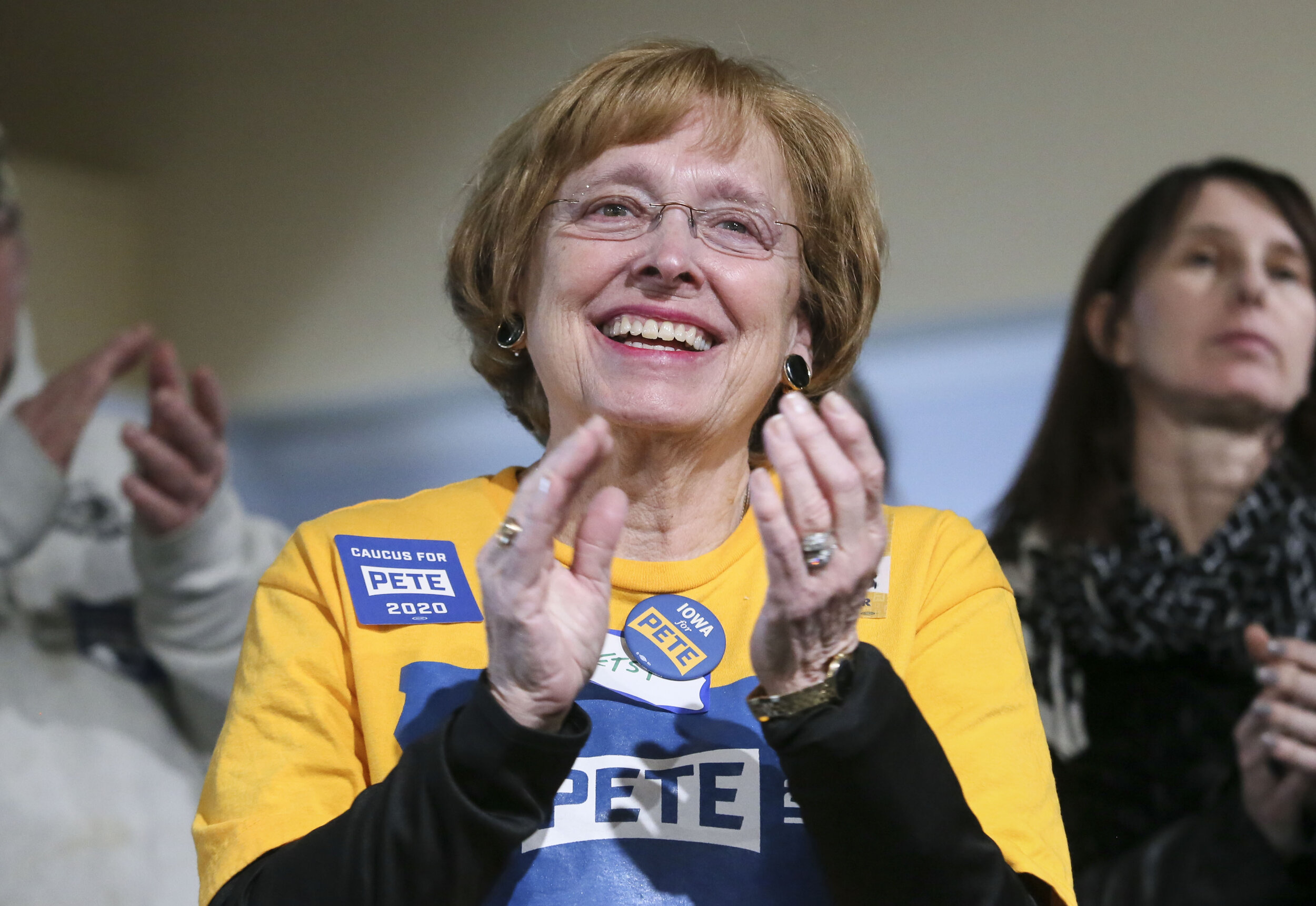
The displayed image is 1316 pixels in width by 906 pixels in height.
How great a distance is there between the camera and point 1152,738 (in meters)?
2.25

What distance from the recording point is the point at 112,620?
8.14 feet

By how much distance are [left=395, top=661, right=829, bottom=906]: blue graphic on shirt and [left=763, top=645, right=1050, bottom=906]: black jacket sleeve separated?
0.48 ft

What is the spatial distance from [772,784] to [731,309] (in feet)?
1.72

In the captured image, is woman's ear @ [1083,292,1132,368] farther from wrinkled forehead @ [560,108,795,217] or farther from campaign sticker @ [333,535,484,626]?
campaign sticker @ [333,535,484,626]

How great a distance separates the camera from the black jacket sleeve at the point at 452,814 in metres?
0.98

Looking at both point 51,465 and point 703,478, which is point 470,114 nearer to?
point 51,465

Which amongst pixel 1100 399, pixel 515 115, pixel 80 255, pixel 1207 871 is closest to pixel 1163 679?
pixel 1207 871

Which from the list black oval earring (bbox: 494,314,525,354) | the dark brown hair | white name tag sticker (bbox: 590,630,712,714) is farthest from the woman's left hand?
the dark brown hair

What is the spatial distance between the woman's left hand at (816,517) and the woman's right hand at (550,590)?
0.44ft

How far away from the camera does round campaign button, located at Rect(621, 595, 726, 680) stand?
1260mm

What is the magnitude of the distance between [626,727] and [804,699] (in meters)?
0.27

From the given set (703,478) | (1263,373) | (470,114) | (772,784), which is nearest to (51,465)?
(470,114)

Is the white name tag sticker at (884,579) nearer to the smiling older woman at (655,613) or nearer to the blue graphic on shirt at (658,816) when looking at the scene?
the smiling older woman at (655,613)

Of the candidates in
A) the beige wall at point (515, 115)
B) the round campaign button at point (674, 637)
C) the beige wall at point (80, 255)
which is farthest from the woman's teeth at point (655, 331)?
the beige wall at point (80, 255)
